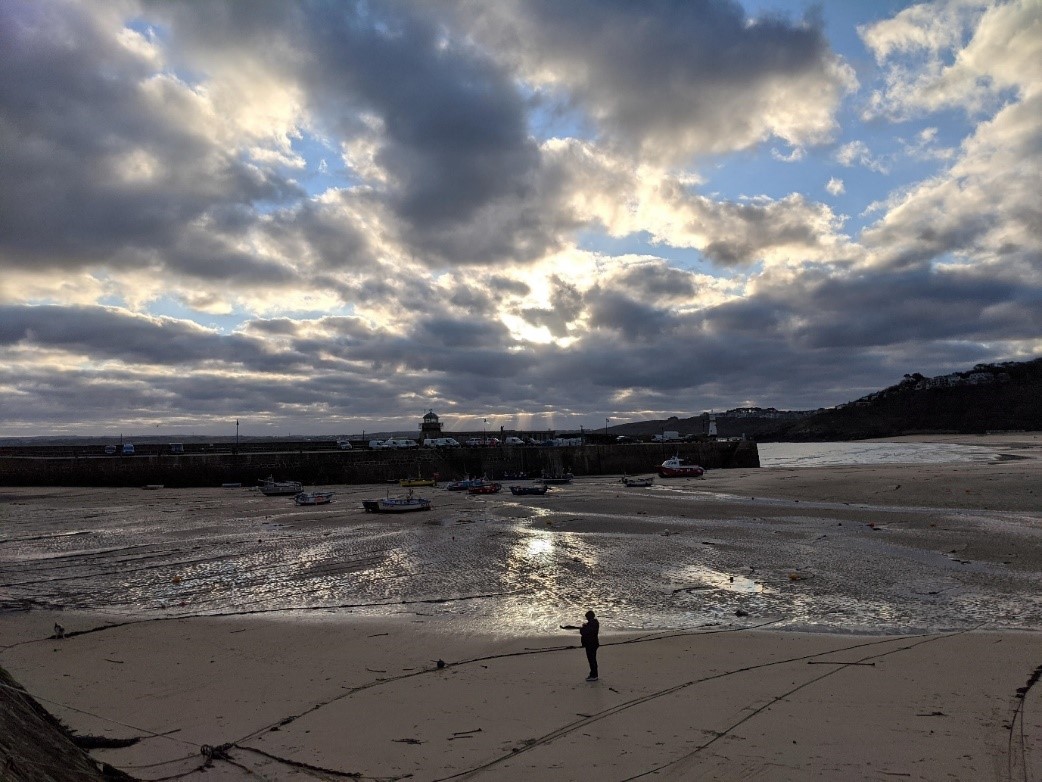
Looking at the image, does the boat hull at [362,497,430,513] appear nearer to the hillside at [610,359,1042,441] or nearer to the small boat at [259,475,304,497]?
the small boat at [259,475,304,497]

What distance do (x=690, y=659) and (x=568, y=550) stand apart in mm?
12879

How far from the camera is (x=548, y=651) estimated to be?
11680mm

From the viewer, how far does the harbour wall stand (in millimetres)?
61469

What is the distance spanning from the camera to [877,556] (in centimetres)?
2078

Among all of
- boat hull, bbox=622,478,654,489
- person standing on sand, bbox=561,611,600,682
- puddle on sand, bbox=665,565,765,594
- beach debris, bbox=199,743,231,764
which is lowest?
boat hull, bbox=622,478,654,489

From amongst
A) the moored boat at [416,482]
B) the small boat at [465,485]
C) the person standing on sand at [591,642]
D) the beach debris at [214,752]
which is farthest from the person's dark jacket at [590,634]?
the moored boat at [416,482]

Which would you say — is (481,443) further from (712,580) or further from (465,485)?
(712,580)

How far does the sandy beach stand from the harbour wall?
114 feet

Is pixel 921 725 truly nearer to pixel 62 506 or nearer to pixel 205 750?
pixel 205 750

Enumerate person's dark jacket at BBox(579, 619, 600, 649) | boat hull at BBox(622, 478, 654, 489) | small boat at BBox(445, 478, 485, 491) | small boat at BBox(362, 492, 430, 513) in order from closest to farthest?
person's dark jacket at BBox(579, 619, 600, 649)
small boat at BBox(362, 492, 430, 513)
boat hull at BBox(622, 478, 654, 489)
small boat at BBox(445, 478, 485, 491)

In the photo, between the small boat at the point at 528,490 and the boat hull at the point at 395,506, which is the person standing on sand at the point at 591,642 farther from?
the small boat at the point at 528,490

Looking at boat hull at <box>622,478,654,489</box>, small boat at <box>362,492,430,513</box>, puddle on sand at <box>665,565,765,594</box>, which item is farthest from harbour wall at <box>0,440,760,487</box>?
puddle on sand at <box>665,565,765,594</box>

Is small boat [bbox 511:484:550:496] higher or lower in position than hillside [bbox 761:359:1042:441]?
lower

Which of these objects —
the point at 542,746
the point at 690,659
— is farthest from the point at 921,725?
the point at 542,746
